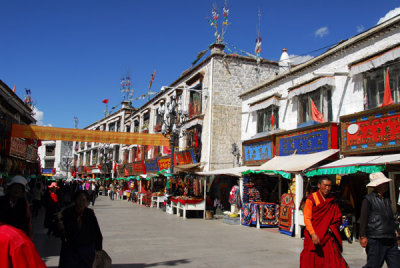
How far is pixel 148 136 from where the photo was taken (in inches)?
953

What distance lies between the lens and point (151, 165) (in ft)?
101

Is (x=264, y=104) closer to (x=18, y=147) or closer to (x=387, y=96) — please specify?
(x=387, y=96)

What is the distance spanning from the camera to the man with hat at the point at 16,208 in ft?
14.4

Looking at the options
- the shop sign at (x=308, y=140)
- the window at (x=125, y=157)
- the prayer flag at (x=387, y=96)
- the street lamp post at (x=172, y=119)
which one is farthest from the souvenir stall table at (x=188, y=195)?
the window at (x=125, y=157)

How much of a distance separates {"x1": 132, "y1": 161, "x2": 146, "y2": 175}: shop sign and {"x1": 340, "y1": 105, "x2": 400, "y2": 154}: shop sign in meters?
23.9

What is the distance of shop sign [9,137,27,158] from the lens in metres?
21.6

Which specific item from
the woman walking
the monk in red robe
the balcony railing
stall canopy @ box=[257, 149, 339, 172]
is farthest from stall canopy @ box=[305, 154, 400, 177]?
the balcony railing

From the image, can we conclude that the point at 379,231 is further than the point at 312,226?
Yes

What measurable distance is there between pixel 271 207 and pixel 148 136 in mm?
12619

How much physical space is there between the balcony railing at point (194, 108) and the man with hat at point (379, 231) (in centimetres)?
1787

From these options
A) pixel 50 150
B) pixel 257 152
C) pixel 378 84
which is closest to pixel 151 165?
pixel 257 152

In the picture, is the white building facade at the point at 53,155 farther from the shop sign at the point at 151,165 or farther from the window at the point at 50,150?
the shop sign at the point at 151,165

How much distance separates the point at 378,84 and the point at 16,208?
391 inches

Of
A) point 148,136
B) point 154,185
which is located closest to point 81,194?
point 148,136
